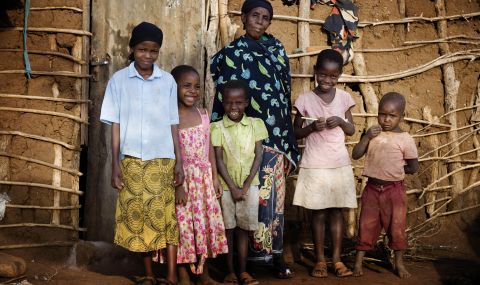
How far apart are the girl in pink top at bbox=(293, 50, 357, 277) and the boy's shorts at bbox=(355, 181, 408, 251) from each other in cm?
15

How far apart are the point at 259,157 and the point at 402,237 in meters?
1.14

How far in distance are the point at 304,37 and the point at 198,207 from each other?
197cm

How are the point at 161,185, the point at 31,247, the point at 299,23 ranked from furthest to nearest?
the point at 299,23 < the point at 31,247 < the point at 161,185

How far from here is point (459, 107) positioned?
19.1ft

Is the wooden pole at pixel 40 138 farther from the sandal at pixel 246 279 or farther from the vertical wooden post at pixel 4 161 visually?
the sandal at pixel 246 279

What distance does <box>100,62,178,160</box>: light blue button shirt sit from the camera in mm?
4113

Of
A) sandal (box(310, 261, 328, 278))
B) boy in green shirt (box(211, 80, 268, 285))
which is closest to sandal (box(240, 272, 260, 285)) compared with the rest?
boy in green shirt (box(211, 80, 268, 285))

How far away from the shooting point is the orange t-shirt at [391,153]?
15.4ft

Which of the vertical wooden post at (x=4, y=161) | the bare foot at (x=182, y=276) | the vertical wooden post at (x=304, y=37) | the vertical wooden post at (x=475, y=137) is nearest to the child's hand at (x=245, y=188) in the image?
the bare foot at (x=182, y=276)

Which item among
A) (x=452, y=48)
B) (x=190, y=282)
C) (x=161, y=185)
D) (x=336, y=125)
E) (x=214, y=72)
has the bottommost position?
(x=190, y=282)

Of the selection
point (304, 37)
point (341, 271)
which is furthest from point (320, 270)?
point (304, 37)

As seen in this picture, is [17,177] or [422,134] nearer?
[17,177]

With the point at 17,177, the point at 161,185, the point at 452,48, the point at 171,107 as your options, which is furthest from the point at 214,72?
the point at 452,48

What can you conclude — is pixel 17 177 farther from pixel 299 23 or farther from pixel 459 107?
pixel 459 107
